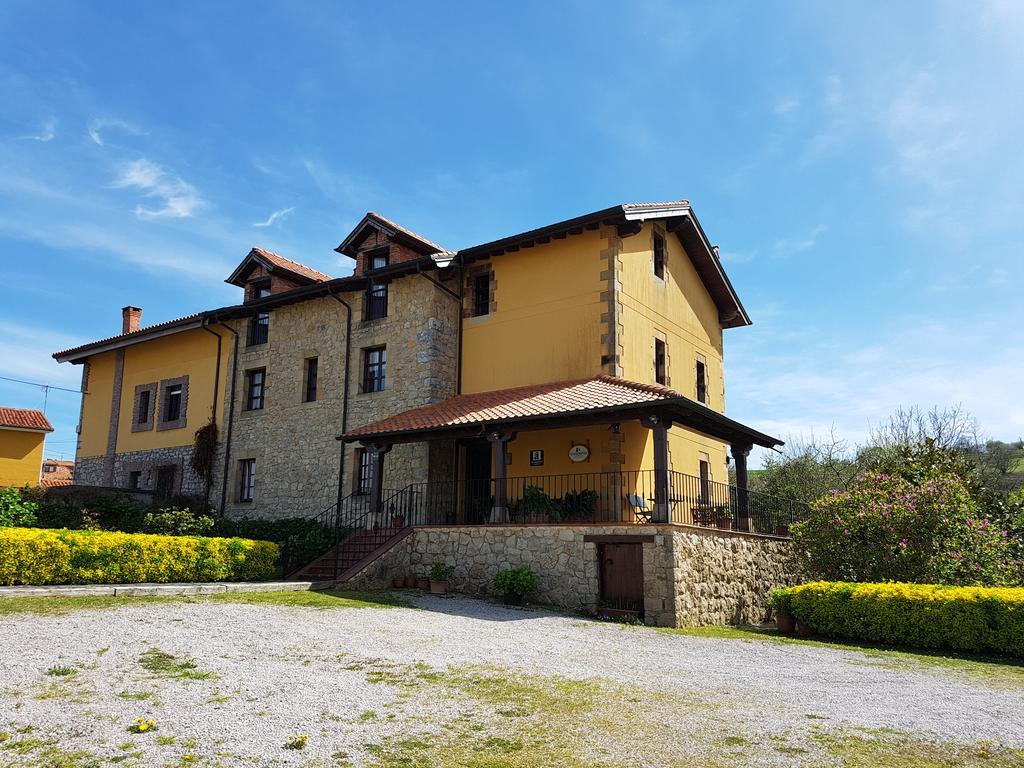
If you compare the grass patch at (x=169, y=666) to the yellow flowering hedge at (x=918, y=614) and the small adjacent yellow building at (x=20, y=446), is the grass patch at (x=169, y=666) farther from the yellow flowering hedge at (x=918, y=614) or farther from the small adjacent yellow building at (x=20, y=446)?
the small adjacent yellow building at (x=20, y=446)

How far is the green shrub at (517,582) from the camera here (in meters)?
13.8

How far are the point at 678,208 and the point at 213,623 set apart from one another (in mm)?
13921

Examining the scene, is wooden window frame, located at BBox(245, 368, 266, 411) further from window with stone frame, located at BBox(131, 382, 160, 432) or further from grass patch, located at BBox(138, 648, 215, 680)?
grass patch, located at BBox(138, 648, 215, 680)

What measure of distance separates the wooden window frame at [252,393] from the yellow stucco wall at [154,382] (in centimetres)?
77

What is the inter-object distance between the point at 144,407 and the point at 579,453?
53.7 feet

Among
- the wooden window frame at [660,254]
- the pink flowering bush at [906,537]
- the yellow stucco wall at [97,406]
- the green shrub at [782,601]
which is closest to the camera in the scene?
the green shrub at [782,601]

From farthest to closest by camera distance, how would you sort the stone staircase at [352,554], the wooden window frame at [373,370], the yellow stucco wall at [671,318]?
the wooden window frame at [373,370] → the yellow stucco wall at [671,318] → the stone staircase at [352,554]

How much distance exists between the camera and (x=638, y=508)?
15.8 metres

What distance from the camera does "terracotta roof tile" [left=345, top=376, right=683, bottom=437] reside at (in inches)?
568

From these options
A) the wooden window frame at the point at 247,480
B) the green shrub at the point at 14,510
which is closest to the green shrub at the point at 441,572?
the wooden window frame at the point at 247,480

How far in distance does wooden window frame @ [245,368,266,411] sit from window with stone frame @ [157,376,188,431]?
2621mm

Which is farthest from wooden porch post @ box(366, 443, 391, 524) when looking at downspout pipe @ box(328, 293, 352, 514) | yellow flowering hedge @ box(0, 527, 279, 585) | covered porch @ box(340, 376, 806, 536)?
yellow flowering hedge @ box(0, 527, 279, 585)

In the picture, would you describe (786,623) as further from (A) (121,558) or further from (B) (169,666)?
(A) (121,558)

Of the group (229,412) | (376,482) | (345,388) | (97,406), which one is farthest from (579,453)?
(97,406)
